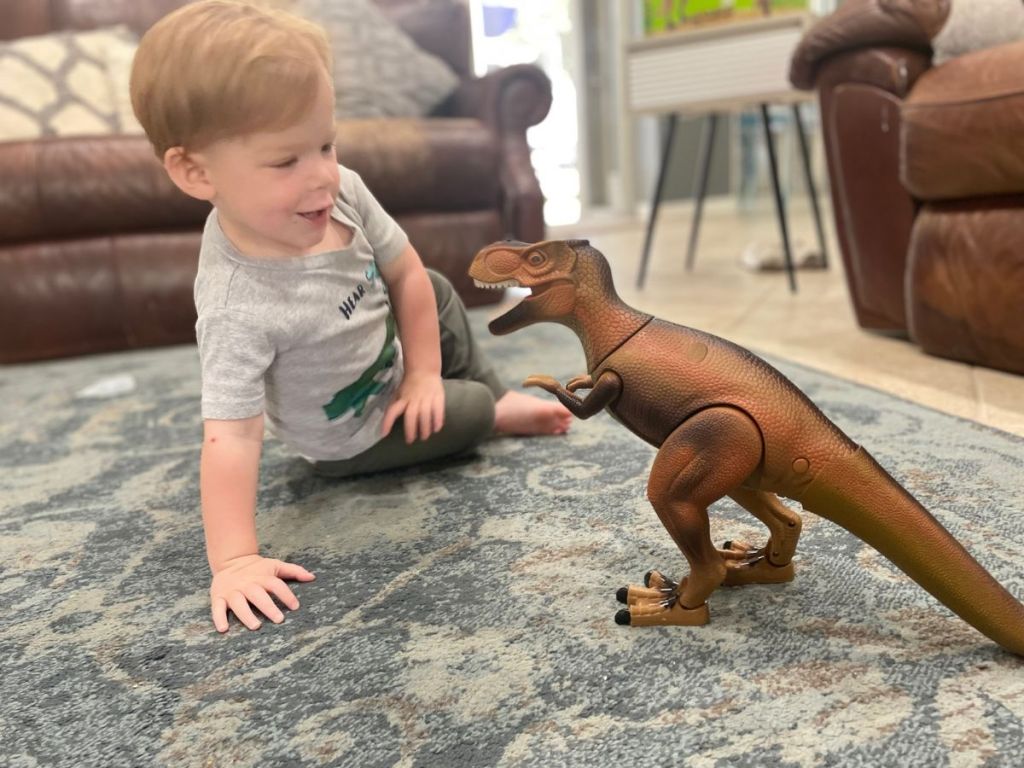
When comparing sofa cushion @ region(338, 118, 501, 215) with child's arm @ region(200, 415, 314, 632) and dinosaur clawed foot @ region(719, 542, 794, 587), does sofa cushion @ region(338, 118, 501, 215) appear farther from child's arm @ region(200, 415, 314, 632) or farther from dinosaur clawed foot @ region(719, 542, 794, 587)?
dinosaur clawed foot @ region(719, 542, 794, 587)

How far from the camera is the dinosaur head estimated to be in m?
0.63

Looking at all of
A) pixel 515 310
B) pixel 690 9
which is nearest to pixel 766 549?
pixel 515 310

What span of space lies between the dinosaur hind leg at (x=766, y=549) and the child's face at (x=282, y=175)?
1.40 ft

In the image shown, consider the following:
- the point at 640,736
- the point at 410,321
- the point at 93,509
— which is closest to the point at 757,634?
the point at 640,736

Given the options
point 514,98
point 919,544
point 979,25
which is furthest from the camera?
point 514,98

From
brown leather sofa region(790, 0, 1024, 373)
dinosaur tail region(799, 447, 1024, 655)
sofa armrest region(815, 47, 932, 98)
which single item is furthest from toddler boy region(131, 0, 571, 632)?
sofa armrest region(815, 47, 932, 98)

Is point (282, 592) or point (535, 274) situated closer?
point (535, 274)

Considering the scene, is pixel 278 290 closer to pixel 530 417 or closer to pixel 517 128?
pixel 530 417

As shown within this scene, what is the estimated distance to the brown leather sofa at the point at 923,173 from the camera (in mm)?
1255

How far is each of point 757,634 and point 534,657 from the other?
16cm

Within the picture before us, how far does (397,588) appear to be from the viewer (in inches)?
29.6

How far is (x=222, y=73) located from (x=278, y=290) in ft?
0.70

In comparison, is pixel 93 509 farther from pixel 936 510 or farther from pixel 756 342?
pixel 756 342

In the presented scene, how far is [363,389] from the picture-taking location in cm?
97
